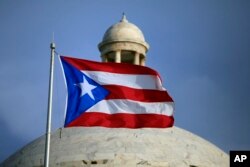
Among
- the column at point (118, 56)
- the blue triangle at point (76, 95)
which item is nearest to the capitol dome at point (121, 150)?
the column at point (118, 56)

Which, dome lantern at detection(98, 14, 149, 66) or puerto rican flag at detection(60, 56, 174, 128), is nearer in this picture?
puerto rican flag at detection(60, 56, 174, 128)

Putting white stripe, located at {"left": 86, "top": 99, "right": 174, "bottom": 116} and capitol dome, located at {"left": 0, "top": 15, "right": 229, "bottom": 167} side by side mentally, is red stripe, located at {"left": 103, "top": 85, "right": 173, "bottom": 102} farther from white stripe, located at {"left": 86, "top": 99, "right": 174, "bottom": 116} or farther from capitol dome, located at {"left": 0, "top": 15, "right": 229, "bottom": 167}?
capitol dome, located at {"left": 0, "top": 15, "right": 229, "bottom": 167}

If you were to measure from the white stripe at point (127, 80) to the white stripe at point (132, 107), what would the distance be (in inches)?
22.2

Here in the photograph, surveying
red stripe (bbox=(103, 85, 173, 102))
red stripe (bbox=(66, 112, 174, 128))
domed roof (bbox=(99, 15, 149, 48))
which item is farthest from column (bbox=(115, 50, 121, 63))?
red stripe (bbox=(66, 112, 174, 128))

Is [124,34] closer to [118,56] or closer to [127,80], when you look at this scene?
[118,56]

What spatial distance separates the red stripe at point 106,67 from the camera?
1620 centimetres

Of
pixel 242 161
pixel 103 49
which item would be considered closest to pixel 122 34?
pixel 103 49

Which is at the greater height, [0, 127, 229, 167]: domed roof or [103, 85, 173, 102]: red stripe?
[103, 85, 173, 102]: red stripe

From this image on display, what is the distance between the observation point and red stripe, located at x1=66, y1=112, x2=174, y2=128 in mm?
15758

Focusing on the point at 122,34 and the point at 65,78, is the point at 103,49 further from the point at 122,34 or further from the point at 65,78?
the point at 65,78

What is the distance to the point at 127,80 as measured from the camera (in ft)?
55.6

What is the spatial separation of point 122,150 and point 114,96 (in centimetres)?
784

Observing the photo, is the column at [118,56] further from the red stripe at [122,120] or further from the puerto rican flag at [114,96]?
the red stripe at [122,120]

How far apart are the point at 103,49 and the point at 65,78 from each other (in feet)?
52.3
